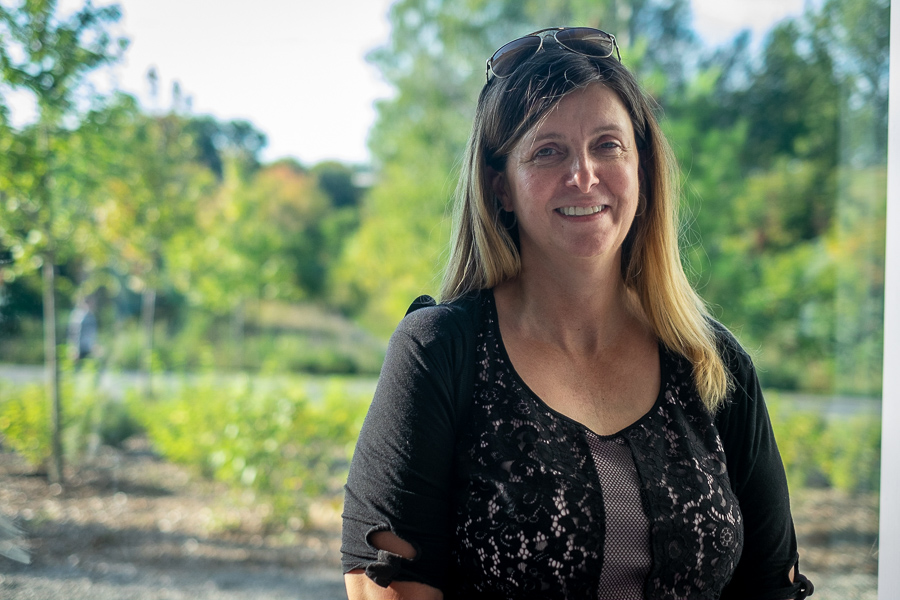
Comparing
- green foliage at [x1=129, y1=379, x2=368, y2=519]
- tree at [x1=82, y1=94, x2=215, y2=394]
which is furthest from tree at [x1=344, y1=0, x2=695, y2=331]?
tree at [x1=82, y1=94, x2=215, y2=394]

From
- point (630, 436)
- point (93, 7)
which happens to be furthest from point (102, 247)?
point (630, 436)

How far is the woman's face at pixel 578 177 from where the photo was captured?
1.07 meters

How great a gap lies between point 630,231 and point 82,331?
6.71ft

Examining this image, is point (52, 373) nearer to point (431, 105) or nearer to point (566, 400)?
point (566, 400)

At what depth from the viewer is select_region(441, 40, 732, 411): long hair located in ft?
3.62

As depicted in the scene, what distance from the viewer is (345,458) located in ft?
9.84

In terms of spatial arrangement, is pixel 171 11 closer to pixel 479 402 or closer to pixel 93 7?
pixel 93 7

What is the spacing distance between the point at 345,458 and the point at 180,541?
2.41 feet

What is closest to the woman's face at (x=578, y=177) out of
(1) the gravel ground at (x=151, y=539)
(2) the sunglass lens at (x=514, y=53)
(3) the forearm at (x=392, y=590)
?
(2) the sunglass lens at (x=514, y=53)

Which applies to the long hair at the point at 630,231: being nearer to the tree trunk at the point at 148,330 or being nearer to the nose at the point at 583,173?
the nose at the point at 583,173

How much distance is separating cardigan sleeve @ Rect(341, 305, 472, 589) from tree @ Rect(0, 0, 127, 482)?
4.94 feet

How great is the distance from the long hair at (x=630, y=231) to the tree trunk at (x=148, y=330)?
201 cm

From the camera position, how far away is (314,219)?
3146 millimetres

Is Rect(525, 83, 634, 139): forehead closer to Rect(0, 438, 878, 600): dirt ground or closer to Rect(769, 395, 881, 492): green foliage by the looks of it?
Rect(0, 438, 878, 600): dirt ground
